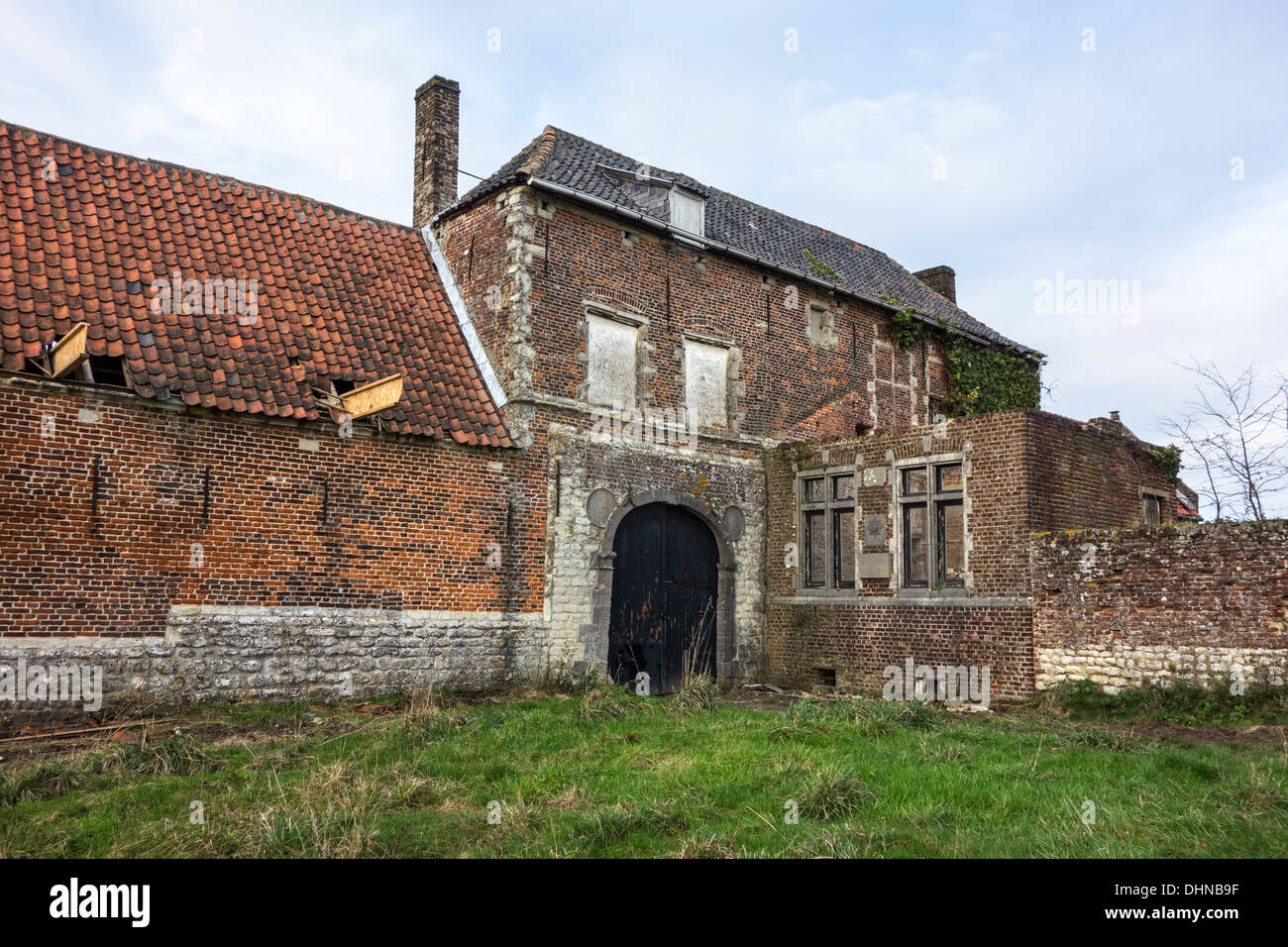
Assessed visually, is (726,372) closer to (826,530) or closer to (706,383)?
(706,383)

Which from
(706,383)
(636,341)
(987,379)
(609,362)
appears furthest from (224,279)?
(987,379)

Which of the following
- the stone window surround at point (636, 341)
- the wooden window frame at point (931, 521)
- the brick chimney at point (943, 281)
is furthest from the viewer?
the brick chimney at point (943, 281)

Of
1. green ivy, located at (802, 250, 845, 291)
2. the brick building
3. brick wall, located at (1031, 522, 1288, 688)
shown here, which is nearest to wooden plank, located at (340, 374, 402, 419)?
the brick building

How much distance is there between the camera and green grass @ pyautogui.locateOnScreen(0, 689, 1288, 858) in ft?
17.4

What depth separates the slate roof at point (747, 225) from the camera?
14.7 metres

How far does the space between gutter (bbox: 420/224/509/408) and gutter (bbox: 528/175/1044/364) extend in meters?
2.12

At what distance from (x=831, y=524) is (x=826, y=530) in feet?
0.40

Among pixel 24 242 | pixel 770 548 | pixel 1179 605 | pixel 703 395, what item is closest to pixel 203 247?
pixel 24 242

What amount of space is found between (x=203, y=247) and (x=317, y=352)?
2046mm

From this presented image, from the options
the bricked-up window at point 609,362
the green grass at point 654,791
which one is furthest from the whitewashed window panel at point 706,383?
the green grass at point 654,791

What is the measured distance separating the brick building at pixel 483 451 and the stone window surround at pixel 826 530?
0.20 ft

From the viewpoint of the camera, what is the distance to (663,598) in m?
14.7

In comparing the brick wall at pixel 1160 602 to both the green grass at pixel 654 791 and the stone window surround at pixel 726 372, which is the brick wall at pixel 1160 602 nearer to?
the green grass at pixel 654 791

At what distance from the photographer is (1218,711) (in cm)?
1012
